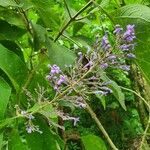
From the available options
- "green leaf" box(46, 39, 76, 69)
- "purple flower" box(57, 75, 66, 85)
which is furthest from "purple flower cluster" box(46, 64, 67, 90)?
"green leaf" box(46, 39, 76, 69)

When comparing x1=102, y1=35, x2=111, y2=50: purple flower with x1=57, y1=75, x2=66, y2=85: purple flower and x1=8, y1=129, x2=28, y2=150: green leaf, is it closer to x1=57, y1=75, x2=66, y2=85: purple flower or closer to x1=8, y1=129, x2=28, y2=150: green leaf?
x1=57, y1=75, x2=66, y2=85: purple flower

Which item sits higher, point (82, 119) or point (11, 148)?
point (82, 119)

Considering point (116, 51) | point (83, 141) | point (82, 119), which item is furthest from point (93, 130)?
point (116, 51)

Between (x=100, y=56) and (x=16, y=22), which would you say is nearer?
(x=100, y=56)

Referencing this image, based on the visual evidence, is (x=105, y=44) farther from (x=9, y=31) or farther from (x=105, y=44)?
(x=9, y=31)

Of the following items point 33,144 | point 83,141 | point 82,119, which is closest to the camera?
point 33,144

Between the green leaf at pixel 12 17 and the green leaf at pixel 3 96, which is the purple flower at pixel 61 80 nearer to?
the green leaf at pixel 3 96

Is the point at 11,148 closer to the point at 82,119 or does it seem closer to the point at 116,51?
the point at 116,51
